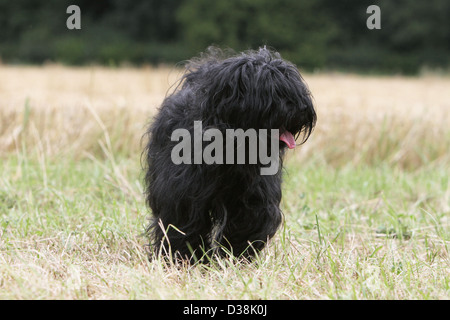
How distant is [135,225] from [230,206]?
3.28ft

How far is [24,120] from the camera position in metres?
6.08

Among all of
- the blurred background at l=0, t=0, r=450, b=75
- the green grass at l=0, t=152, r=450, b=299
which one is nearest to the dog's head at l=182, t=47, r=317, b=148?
the green grass at l=0, t=152, r=450, b=299

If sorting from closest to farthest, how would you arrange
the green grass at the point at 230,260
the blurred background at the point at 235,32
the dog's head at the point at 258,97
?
1. the dog's head at the point at 258,97
2. the green grass at the point at 230,260
3. the blurred background at the point at 235,32

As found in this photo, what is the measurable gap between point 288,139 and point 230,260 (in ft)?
2.41

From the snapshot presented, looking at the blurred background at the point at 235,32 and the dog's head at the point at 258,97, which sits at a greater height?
the blurred background at the point at 235,32

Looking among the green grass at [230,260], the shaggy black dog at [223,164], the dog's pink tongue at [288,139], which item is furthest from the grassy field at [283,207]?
the dog's pink tongue at [288,139]

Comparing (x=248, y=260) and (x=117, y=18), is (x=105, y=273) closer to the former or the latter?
(x=248, y=260)

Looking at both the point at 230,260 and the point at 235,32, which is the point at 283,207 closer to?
the point at 230,260

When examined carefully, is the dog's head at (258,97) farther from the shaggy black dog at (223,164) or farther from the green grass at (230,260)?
the green grass at (230,260)

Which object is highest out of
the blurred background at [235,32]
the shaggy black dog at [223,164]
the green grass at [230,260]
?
the blurred background at [235,32]

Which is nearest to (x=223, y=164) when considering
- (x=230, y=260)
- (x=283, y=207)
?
(x=230, y=260)

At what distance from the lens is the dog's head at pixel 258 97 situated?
2.63m

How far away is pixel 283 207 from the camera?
15.5ft
